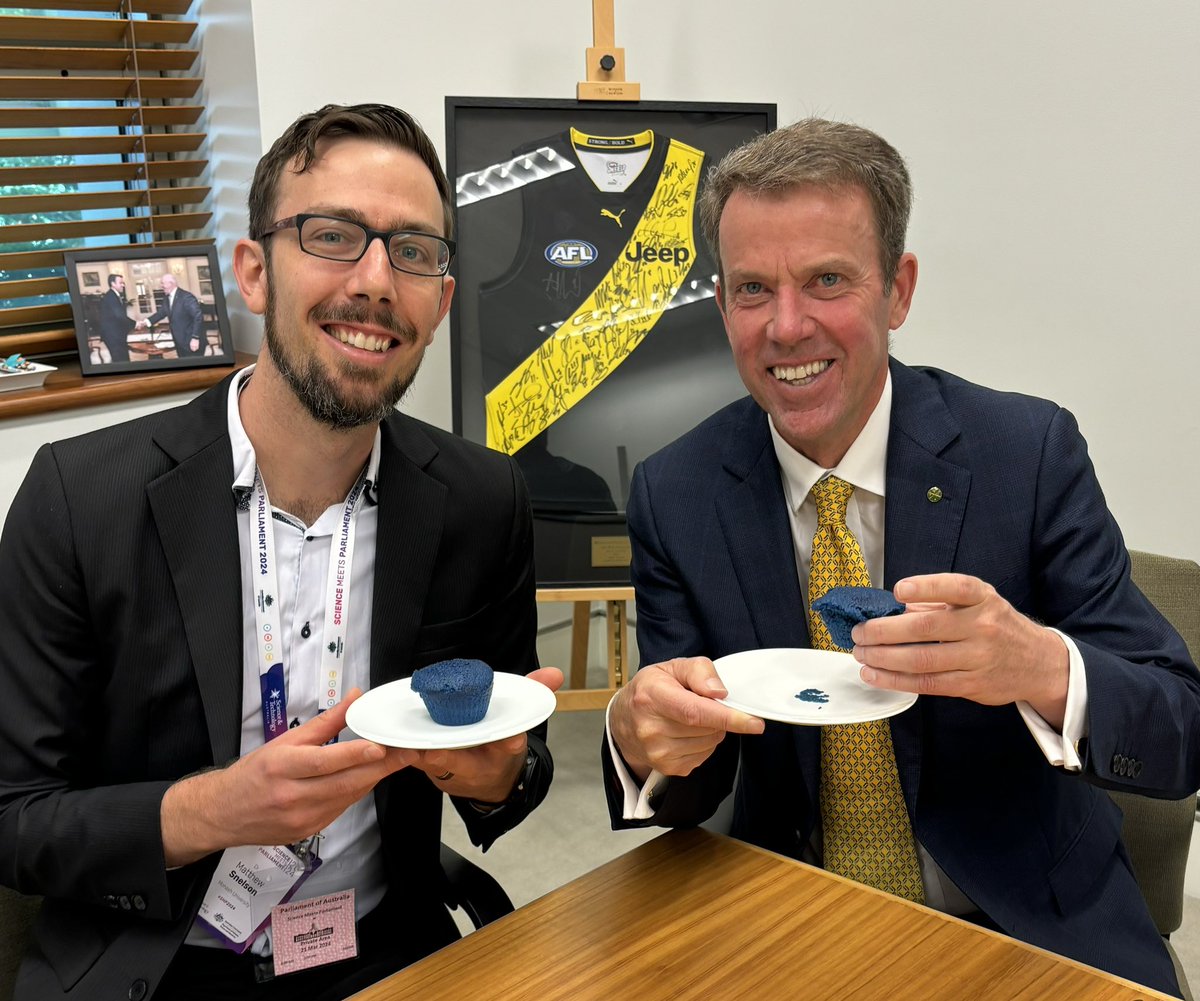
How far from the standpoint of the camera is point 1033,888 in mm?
1532

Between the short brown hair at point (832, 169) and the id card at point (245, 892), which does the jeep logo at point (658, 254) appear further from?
the id card at point (245, 892)

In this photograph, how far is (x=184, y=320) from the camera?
9.87ft

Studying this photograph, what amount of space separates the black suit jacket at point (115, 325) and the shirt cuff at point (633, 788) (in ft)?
6.54

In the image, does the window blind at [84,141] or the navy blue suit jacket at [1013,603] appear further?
the window blind at [84,141]

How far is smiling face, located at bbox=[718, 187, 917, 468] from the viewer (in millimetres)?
1666

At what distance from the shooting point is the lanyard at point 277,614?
5.20 ft

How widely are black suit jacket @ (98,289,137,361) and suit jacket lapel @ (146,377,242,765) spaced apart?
57.4 inches

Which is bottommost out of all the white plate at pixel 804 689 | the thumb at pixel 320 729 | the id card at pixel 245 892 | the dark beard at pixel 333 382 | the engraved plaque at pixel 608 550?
the id card at pixel 245 892

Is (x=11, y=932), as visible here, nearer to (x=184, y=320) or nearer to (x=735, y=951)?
(x=735, y=951)

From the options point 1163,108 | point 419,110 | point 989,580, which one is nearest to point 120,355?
point 419,110

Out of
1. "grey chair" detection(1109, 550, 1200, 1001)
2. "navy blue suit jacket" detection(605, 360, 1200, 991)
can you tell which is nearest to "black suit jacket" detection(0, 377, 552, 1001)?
"navy blue suit jacket" detection(605, 360, 1200, 991)

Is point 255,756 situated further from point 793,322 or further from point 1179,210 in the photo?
point 1179,210

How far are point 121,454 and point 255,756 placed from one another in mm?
545

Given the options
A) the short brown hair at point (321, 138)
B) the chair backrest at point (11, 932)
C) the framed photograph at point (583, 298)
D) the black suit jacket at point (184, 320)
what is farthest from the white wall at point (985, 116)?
the chair backrest at point (11, 932)
